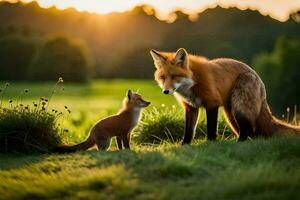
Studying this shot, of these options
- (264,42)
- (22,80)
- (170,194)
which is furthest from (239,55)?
(170,194)

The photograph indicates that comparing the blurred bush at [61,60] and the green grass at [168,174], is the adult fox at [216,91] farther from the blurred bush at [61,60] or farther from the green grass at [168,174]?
the blurred bush at [61,60]

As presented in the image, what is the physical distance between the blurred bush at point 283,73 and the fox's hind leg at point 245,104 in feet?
108

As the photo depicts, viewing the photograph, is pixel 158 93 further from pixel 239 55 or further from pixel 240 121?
pixel 240 121

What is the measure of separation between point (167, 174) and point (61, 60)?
1815 inches

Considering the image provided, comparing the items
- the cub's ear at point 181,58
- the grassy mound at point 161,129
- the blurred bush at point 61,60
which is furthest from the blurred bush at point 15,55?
the cub's ear at point 181,58

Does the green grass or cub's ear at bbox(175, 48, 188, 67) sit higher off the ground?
cub's ear at bbox(175, 48, 188, 67)

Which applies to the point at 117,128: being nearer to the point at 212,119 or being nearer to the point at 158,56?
the point at 158,56

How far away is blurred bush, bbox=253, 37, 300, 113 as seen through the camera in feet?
145

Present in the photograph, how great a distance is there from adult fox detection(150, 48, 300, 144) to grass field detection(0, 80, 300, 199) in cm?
118

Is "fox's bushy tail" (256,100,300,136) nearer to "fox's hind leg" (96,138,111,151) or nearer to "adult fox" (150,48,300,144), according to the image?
"adult fox" (150,48,300,144)

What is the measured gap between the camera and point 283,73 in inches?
1810

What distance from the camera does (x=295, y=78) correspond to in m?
44.7

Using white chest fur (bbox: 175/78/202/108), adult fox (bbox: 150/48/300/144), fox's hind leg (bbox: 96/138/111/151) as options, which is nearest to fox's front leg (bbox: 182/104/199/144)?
adult fox (bbox: 150/48/300/144)

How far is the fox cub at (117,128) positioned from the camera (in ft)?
34.6
